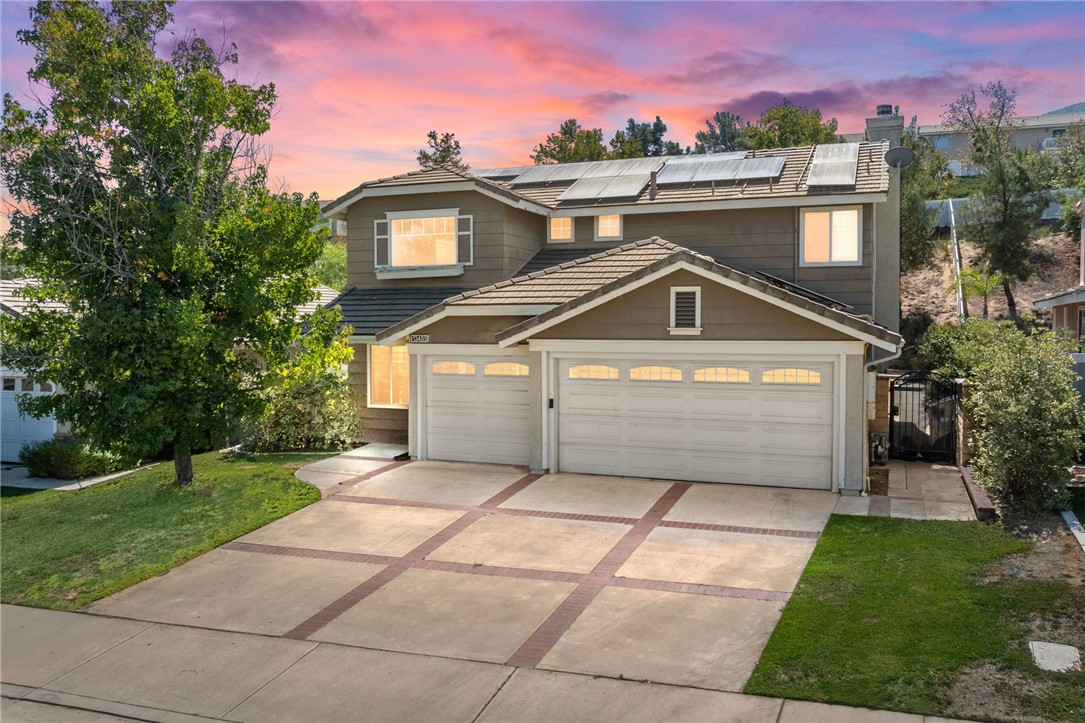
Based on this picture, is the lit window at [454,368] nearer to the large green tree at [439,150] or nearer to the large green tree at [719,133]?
the large green tree at [439,150]

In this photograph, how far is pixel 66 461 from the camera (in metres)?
17.2

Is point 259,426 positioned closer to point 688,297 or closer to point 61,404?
point 61,404

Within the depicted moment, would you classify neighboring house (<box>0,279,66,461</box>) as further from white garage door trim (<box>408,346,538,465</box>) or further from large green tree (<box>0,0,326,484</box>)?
white garage door trim (<box>408,346,538,465</box>)

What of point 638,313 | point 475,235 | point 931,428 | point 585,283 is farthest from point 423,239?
point 931,428

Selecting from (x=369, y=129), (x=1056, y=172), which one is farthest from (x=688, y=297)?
(x=1056, y=172)

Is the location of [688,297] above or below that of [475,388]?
above

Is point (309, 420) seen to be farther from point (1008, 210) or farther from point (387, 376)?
point (1008, 210)

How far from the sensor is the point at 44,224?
13.3 metres

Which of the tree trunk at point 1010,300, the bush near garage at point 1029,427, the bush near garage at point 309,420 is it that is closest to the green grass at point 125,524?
the bush near garage at point 309,420

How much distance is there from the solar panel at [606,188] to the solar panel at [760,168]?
2325 millimetres

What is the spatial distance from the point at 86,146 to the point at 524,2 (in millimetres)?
8417

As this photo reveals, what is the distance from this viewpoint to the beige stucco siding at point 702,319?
1390cm

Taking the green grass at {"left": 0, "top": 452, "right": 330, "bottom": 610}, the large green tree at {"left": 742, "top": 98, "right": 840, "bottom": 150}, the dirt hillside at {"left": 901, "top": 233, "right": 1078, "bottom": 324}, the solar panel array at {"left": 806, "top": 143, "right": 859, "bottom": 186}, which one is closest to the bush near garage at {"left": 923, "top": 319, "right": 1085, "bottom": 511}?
the solar panel array at {"left": 806, "top": 143, "right": 859, "bottom": 186}

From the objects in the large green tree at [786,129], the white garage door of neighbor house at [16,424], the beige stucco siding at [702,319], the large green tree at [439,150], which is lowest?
the white garage door of neighbor house at [16,424]
